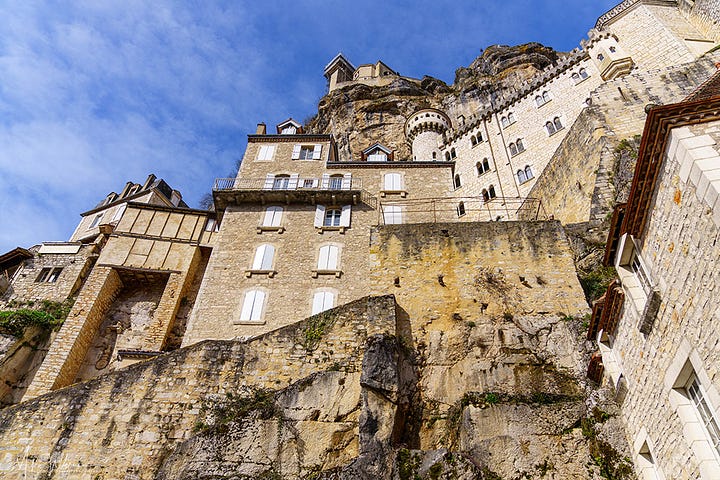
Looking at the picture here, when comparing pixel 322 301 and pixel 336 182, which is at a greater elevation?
pixel 336 182

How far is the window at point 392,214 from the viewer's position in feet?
69.6

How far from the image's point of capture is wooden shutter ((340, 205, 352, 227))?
20497 millimetres

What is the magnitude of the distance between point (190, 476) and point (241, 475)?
1099mm

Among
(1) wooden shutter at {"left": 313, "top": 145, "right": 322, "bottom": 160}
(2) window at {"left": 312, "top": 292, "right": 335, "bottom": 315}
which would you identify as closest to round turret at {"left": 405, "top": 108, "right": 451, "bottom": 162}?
(1) wooden shutter at {"left": 313, "top": 145, "right": 322, "bottom": 160}

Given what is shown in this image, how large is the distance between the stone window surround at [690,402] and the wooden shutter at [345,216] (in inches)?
565

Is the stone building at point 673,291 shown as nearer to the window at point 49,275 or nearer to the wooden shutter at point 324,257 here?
the wooden shutter at point 324,257

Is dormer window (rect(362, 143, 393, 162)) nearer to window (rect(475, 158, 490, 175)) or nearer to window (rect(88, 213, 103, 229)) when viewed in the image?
window (rect(475, 158, 490, 175))

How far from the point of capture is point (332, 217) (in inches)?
826

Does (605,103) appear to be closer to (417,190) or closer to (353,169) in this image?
(417,190)

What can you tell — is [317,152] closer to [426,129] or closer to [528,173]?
[426,129]

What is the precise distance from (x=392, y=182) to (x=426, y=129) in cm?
1497

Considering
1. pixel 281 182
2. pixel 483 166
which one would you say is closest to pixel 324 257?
pixel 281 182

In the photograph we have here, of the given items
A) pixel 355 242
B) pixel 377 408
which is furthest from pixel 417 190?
pixel 377 408

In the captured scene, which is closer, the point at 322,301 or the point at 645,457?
the point at 645,457
